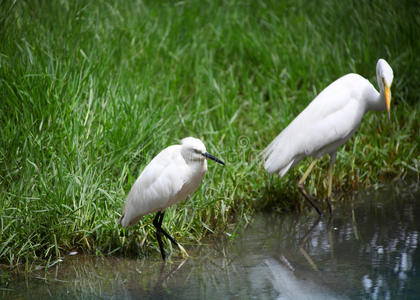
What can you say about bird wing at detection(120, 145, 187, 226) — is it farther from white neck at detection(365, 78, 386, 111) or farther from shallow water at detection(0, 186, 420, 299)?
white neck at detection(365, 78, 386, 111)

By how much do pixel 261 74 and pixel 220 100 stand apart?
0.92m

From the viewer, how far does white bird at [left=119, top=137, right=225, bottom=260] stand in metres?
4.27

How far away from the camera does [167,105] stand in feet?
20.4

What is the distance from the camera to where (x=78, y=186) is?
466 cm

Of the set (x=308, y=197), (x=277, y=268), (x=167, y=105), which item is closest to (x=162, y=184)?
(x=277, y=268)

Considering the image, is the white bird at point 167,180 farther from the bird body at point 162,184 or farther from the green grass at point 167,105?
the green grass at point 167,105

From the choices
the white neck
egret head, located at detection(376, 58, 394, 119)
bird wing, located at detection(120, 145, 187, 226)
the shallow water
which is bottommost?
the shallow water

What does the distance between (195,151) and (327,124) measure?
1417 millimetres

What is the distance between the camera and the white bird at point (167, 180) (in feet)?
14.0

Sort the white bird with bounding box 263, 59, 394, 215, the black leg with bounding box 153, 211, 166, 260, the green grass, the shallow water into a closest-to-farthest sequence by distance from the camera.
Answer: the shallow water < the black leg with bounding box 153, 211, 166, 260 < the green grass < the white bird with bounding box 263, 59, 394, 215

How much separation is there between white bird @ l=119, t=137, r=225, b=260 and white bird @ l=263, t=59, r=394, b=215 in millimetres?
995

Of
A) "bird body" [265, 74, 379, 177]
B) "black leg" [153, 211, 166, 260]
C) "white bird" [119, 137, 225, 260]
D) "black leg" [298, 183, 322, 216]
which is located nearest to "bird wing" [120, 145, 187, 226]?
"white bird" [119, 137, 225, 260]

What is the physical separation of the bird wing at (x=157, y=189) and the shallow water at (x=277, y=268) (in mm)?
409

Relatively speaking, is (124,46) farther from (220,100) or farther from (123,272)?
(123,272)
